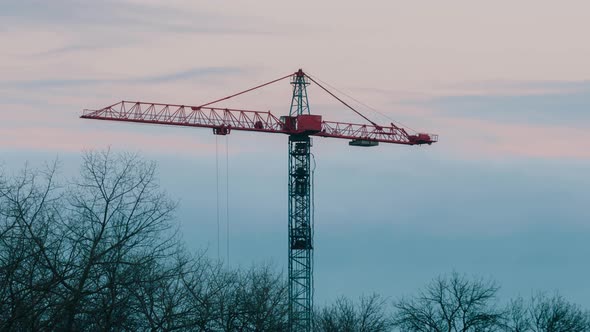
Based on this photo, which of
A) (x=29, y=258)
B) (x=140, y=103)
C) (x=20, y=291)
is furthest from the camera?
(x=140, y=103)

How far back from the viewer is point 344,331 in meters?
81.2

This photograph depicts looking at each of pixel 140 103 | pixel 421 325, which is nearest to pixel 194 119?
pixel 140 103

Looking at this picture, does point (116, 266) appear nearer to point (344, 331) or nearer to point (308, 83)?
point (344, 331)

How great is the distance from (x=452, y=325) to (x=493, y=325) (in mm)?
2619

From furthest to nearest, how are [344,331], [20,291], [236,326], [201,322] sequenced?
1. [344,331]
2. [236,326]
3. [201,322]
4. [20,291]

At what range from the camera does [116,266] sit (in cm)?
3403

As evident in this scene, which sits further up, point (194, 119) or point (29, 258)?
point (194, 119)

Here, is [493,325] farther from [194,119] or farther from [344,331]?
[194,119]

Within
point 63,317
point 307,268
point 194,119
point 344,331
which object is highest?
point 194,119

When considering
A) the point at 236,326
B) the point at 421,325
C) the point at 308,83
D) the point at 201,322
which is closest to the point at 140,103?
the point at 308,83

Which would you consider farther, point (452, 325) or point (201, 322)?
point (452, 325)

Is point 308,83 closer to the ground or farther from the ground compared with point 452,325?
farther from the ground

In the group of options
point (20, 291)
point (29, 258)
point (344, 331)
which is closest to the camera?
point (20, 291)

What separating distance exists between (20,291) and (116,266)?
12.0 feet
